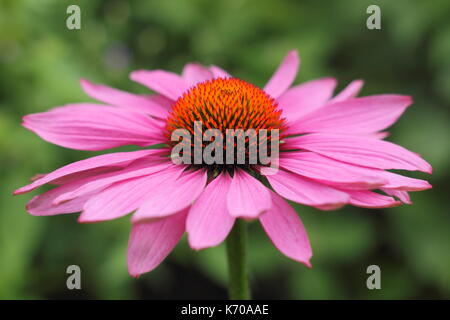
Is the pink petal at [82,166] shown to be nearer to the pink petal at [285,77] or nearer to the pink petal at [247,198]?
the pink petal at [247,198]

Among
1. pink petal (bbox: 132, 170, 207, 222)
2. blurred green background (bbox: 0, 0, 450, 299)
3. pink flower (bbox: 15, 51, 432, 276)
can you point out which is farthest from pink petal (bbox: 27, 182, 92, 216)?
blurred green background (bbox: 0, 0, 450, 299)

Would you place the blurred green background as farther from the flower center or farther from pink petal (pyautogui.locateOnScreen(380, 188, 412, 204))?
pink petal (pyautogui.locateOnScreen(380, 188, 412, 204))

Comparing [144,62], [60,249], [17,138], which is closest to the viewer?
[17,138]

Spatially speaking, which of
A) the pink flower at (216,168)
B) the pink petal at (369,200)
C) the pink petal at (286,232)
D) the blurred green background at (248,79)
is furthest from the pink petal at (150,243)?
the blurred green background at (248,79)

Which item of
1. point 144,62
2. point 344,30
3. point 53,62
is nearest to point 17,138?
point 53,62

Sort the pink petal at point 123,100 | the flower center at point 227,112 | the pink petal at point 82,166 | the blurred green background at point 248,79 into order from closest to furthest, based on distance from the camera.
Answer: the pink petal at point 82,166
the flower center at point 227,112
the pink petal at point 123,100
the blurred green background at point 248,79

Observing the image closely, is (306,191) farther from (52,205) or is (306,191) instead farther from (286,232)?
(52,205)

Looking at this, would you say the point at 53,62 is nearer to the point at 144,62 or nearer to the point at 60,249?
the point at 144,62
